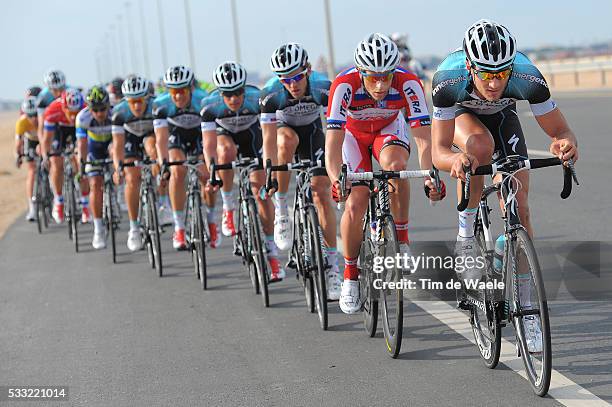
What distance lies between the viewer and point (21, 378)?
22.4 ft

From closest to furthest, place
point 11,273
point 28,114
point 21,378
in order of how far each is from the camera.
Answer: point 21,378
point 11,273
point 28,114

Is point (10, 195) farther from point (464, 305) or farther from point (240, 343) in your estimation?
point (464, 305)

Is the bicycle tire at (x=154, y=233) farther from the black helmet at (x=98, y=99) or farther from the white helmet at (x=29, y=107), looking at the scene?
the white helmet at (x=29, y=107)

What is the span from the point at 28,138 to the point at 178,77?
7.18m

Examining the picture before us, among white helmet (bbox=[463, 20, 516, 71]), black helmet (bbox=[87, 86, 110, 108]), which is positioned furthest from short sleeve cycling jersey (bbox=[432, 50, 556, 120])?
black helmet (bbox=[87, 86, 110, 108])

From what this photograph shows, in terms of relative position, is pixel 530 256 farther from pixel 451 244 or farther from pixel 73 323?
pixel 73 323

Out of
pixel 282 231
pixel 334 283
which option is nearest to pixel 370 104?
pixel 334 283

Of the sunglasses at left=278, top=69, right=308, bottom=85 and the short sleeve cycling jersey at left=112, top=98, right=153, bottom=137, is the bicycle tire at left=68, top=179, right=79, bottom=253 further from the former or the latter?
the sunglasses at left=278, top=69, right=308, bottom=85

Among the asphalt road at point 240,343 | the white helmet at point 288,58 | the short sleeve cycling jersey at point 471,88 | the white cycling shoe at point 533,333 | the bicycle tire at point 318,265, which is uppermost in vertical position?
the white helmet at point 288,58

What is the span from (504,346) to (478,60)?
1.89m

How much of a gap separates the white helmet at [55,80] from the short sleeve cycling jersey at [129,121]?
476cm

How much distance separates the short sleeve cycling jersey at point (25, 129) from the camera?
55.2 feet

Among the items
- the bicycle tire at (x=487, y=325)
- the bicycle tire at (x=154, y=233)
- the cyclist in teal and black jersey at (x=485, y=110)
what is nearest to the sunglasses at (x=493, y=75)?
the cyclist in teal and black jersey at (x=485, y=110)

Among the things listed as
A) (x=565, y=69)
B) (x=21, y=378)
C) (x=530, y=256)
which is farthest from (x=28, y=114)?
(x=565, y=69)
